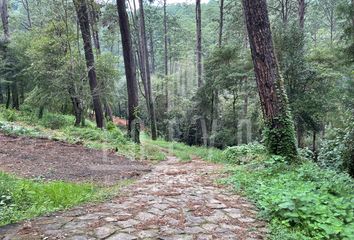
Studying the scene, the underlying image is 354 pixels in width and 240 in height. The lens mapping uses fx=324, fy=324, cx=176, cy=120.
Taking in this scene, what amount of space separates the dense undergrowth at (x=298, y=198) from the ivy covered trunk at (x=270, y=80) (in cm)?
52

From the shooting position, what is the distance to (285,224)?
10.5ft

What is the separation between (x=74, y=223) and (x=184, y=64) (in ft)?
102

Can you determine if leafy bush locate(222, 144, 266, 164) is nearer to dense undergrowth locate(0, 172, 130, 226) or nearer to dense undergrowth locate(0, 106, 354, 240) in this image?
dense undergrowth locate(0, 106, 354, 240)

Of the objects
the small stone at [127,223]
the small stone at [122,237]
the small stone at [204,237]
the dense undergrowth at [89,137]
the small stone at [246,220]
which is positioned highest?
the dense undergrowth at [89,137]

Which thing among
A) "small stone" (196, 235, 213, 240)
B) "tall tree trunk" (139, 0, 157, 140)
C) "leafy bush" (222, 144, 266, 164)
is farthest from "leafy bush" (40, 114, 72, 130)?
"small stone" (196, 235, 213, 240)

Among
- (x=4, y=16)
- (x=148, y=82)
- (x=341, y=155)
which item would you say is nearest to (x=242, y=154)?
(x=341, y=155)

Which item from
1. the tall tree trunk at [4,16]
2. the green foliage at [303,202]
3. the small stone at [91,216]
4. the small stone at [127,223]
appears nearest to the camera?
the green foliage at [303,202]

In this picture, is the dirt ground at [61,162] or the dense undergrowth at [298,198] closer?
the dense undergrowth at [298,198]

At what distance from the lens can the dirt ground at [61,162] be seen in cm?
530

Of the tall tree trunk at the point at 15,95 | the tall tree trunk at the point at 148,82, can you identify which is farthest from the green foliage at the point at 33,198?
the tall tree trunk at the point at 15,95

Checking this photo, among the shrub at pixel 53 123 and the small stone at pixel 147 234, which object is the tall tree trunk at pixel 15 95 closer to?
the shrub at pixel 53 123

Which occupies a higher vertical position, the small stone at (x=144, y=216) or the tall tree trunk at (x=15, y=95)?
the tall tree trunk at (x=15, y=95)

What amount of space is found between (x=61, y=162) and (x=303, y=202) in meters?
4.51

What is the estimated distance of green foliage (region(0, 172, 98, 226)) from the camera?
333cm
